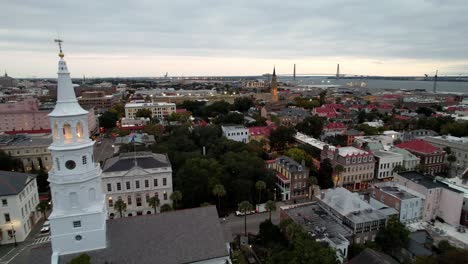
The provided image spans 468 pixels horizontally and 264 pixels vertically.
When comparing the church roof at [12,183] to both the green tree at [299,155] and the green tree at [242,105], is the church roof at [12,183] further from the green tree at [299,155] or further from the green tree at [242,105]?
the green tree at [242,105]

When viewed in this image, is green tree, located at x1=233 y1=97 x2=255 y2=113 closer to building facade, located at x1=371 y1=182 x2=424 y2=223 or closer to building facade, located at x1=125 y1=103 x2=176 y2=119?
building facade, located at x1=125 y1=103 x2=176 y2=119

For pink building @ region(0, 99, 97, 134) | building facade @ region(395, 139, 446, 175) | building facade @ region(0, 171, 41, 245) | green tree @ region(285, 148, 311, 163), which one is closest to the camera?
building facade @ region(0, 171, 41, 245)

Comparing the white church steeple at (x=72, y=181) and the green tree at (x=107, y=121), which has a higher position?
the white church steeple at (x=72, y=181)

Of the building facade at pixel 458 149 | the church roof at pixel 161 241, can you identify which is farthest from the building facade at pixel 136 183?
the building facade at pixel 458 149

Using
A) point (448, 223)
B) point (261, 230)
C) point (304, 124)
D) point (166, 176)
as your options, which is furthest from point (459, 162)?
point (166, 176)

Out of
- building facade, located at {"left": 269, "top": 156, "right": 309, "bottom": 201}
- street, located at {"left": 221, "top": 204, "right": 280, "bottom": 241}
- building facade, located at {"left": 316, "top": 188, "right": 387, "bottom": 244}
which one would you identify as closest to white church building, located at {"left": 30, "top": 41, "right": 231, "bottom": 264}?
street, located at {"left": 221, "top": 204, "right": 280, "bottom": 241}

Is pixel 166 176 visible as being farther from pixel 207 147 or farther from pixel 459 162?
pixel 459 162

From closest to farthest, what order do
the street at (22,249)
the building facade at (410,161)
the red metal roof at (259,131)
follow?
the street at (22,249) < the building facade at (410,161) < the red metal roof at (259,131)
